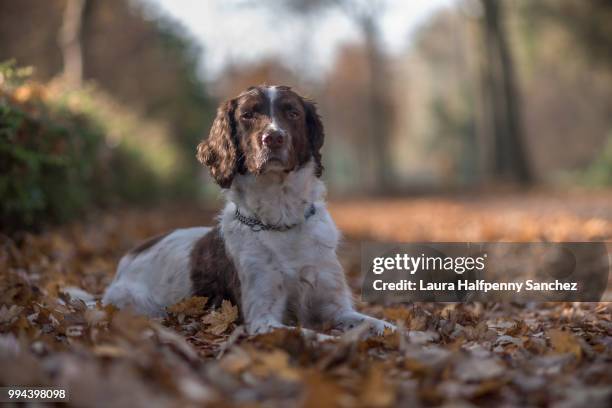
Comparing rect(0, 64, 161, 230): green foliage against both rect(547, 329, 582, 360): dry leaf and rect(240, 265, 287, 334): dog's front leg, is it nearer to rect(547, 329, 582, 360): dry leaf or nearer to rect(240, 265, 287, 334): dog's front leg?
rect(240, 265, 287, 334): dog's front leg

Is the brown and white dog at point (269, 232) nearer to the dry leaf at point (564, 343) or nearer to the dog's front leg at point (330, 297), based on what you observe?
the dog's front leg at point (330, 297)

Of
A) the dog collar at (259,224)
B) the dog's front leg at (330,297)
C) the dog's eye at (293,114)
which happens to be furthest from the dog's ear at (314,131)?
the dog's front leg at (330,297)

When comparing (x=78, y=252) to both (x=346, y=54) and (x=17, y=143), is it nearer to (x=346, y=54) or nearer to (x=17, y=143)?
(x=17, y=143)

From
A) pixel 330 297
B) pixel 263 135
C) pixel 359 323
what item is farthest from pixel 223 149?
pixel 359 323

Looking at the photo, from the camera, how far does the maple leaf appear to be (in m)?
3.90

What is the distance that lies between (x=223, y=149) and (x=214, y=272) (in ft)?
2.72

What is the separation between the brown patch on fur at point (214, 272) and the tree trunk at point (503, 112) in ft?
60.0

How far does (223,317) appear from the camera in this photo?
3.94 meters

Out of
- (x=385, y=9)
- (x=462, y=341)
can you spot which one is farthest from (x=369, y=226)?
(x=385, y=9)

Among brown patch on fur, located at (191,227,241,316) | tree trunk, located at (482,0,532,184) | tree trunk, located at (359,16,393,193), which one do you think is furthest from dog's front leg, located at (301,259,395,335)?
tree trunk, located at (359,16,393,193)

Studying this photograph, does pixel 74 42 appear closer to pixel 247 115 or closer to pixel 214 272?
pixel 247 115

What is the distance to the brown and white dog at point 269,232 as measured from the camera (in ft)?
13.1

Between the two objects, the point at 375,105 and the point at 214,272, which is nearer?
the point at 214,272

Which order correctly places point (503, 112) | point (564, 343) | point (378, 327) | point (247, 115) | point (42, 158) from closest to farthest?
point (564, 343)
point (378, 327)
point (247, 115)
point (42, 158)
point (503, 112)
